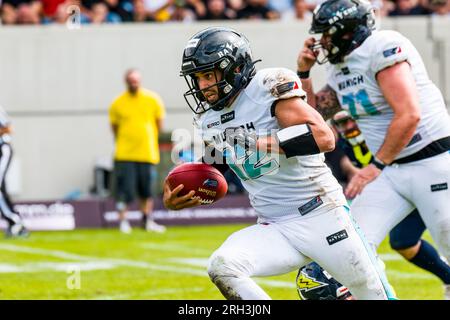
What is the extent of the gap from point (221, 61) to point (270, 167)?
52cm

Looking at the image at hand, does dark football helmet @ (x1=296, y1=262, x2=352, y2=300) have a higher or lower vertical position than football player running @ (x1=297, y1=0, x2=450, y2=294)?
lower

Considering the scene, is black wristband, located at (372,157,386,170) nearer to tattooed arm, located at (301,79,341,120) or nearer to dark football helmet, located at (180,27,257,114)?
tattooed arm, located at (301,79,341,120)

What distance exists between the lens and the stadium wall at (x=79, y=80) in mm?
13594

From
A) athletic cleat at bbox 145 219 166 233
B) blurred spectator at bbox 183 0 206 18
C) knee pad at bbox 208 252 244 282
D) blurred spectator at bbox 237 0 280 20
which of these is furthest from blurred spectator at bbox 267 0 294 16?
knee pad at bbox 208 252 244 282

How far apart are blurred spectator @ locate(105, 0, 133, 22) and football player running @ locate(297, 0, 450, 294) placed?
864 cm

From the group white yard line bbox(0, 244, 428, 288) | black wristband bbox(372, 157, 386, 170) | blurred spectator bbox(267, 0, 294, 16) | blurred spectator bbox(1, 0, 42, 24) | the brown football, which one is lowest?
white yard line bbox(0, 244, 428, 288)

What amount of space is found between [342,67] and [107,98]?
8.53 metres

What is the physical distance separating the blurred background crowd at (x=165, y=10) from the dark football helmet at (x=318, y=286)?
30.0ft

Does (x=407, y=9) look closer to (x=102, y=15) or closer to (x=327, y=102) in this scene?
(x=102, y=15)

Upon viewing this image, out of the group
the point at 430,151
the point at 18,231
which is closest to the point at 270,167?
the point at 430,151

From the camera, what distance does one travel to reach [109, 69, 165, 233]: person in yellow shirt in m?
12.1

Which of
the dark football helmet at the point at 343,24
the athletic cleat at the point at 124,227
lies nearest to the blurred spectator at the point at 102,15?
the athletic cleat at the point at 124,227

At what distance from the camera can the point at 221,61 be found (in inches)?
175
